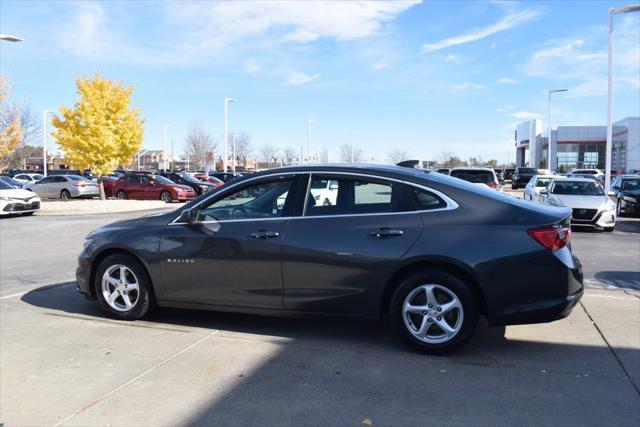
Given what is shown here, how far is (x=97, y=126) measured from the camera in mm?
23938

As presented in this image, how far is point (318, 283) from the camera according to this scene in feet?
15.6

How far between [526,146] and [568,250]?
96833 millimetres

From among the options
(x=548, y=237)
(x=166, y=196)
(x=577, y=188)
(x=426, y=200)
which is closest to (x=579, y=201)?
(x=577, y=188)

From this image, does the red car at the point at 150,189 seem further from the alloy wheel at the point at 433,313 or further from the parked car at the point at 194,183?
the alloy wheel at the point at 433,313

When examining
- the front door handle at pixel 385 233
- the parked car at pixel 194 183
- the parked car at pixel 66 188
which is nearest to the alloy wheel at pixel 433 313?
the front door handle at pixel 385 233

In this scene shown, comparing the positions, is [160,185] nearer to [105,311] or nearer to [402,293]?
[105,311]

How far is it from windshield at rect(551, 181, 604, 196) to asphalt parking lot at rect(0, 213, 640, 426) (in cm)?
1011

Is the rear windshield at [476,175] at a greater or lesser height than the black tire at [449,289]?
greater

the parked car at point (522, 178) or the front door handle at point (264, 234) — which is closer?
the front door handle at point (264, 234)

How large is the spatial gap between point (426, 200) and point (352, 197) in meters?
0.64

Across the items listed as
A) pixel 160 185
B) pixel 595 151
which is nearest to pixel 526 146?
pixel 595 151

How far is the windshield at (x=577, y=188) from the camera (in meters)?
15.6

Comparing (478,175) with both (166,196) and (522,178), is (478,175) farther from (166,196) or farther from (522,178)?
(522,178)

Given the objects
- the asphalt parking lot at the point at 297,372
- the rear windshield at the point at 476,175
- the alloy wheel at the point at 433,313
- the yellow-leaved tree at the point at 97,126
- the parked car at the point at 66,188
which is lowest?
the asphalt parking lot at the point at 297,372
